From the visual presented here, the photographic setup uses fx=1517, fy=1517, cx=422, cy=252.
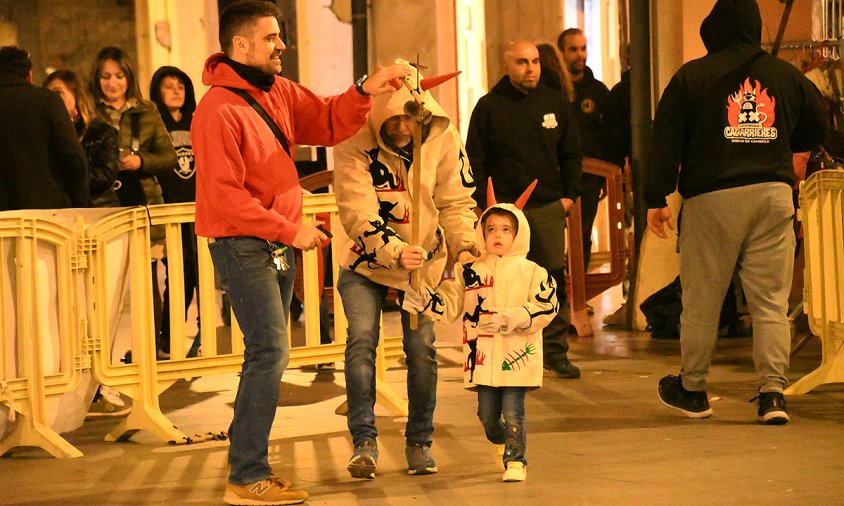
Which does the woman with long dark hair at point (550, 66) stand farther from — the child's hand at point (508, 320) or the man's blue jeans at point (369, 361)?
the child's hand at point (508, 320)

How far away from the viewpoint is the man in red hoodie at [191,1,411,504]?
565 centimetres

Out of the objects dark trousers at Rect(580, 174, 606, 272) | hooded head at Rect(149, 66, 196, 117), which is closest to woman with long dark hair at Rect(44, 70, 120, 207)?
hooded head at Rect(149, 66, 196, 117)

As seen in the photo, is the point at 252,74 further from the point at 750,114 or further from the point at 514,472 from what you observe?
the point at 750,114

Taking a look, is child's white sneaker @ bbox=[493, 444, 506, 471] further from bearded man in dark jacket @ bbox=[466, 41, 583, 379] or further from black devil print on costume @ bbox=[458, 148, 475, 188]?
bearded man in dark jacket @ bbox=[466, 41, 583, 379]

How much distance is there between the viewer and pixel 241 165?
5.68 meters

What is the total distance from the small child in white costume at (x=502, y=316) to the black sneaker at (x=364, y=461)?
48 centimetres

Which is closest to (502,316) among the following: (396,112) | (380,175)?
(380,175)

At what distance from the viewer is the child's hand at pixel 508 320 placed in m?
6.05

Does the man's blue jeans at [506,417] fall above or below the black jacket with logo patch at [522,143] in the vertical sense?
below

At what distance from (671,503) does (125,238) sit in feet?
10.6

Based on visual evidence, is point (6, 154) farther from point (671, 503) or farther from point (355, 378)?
point (671, 503)

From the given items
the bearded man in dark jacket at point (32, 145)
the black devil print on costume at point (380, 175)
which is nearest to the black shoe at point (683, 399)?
the black devil print on costume at point (380, 175)

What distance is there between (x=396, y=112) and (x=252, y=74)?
2.10ft

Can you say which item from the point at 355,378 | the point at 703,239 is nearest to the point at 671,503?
the point at 355,378
